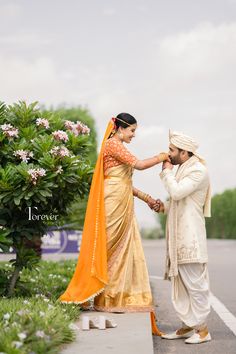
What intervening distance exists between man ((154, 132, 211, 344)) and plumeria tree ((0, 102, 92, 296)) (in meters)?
2.05

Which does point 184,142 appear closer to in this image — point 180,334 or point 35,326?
point 180,334

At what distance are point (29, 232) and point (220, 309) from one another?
291cm

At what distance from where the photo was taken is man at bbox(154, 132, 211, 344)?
26.3 feet

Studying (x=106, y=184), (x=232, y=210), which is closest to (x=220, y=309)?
(x=106, y=184)

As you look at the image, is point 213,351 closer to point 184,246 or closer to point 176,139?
point 184,246

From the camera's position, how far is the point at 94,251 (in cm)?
878

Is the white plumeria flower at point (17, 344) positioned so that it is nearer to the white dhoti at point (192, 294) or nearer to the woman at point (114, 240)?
the white dhoti at point (192, 294)

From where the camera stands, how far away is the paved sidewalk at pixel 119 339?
6.55 metres

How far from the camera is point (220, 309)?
36.6 ft

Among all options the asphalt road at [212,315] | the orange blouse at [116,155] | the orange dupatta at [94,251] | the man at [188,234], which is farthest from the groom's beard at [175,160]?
the asphalt road at [212,315]

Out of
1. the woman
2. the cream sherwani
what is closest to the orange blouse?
the woman

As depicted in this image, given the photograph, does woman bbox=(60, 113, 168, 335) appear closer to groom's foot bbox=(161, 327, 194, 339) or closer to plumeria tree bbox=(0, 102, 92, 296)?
groom's foot bbox=(161, 327, 194, 339)

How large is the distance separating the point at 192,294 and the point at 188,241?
0.53 metres

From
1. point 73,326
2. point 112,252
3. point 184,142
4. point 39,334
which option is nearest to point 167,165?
point 184,142
